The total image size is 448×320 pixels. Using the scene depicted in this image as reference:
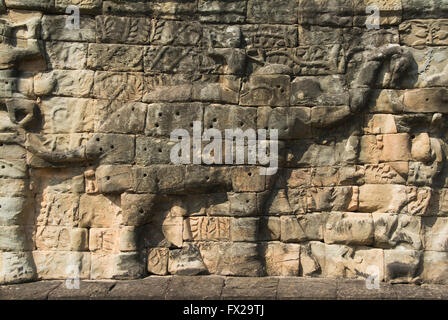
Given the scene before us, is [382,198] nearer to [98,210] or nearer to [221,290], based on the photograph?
[221,290]

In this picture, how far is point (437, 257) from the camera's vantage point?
559 centimetres

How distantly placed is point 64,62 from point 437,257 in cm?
550

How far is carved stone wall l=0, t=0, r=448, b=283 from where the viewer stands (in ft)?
18.8

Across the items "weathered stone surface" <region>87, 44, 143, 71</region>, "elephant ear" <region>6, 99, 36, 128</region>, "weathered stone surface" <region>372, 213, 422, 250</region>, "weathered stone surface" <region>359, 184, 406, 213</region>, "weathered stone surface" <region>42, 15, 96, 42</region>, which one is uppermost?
"weathered stone surface" <region>42, 15, 96, 42</region>

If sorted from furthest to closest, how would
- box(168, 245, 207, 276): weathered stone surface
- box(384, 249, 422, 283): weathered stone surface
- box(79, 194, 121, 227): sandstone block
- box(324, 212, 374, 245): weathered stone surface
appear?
box(79, 194, 121, 227): sandstone block, box(168, 245, 207, 276): weathered stone surface, box(324, 212, 374, 245): weathered stone surface, box(384, 249, 422, 283): weathered stone surface

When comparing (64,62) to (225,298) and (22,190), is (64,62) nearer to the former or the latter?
(22,190)

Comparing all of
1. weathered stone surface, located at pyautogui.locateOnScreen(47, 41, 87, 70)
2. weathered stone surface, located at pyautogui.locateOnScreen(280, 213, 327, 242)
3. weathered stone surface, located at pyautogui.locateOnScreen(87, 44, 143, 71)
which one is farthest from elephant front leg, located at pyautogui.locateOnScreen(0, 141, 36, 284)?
weathered stone surface, located at pyautogui.locateOnScreen(280, 213, 327, 242)

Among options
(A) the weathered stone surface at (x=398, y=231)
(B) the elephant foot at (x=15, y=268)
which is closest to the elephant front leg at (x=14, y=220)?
(B) the elephant foot at (x=15, y=268)

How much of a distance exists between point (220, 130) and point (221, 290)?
2.03 m

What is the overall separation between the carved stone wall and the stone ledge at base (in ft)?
0.54

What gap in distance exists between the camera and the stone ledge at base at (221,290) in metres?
5.24

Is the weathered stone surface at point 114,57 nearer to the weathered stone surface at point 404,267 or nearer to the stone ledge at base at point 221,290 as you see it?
the stone ledge at base at point 221,290

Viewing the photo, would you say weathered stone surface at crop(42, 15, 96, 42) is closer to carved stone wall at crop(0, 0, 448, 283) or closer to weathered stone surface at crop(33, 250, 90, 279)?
carved stone wall at crop(0, 0, 448, 283)

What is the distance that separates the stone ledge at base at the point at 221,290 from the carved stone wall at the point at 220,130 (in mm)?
165
